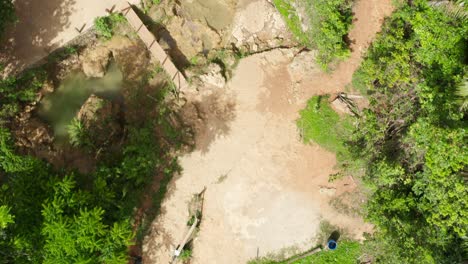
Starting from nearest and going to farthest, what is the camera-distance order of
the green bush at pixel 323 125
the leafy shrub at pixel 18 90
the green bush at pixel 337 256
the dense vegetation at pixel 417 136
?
the dense vegetation at pixel 417 136 → the green bush at pixel 337 256 → the leafy shrub at pixel 18 90 → the green bush at pixel 323 125

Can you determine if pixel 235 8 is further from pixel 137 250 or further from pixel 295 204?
pixel 137 250

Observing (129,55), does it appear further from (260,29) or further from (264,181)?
(264,181)

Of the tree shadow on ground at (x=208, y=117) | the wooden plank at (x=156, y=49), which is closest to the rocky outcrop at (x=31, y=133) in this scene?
the wooden plank at (x=156, y=49)

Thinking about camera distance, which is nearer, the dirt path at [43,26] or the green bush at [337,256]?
the green bush at [337,256]

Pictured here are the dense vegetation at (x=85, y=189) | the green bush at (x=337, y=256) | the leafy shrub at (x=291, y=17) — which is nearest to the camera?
the dense vegetation at (x=85, y=189)

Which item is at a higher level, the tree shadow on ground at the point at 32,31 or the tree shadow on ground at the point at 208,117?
the tree shadow on ground at the point at 32,31

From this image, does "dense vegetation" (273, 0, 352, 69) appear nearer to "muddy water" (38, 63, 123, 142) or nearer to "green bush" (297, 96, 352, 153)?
"green bush" (297, 96, 352, 153)

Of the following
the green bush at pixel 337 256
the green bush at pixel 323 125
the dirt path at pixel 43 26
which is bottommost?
the green bush at pixel 337 256

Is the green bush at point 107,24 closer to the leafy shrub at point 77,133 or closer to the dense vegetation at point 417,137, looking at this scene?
the leafy shrub at point 77,133

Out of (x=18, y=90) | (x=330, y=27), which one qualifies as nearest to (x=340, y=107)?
(x=330, y=27)
